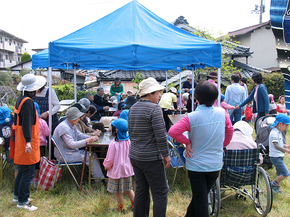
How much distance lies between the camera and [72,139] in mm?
3240

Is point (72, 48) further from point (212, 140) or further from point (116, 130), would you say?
point (212, 140)

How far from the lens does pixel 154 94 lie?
2.11m

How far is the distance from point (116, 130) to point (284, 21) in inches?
140

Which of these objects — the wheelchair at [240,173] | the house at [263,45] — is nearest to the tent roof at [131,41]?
the wheelchair at [240,173]

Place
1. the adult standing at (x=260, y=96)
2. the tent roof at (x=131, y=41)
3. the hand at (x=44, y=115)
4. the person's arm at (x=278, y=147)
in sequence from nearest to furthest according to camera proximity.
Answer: the person's arm at (x=278, y=147) → the tent roof at (x=131, y=41) → the hand at (x=44, y=115) → the adult standing at (x=260, y=96)

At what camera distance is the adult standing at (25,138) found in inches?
102

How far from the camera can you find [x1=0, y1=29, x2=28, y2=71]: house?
34.3 metres

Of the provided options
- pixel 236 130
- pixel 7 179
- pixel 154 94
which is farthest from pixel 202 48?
pixel 7 179

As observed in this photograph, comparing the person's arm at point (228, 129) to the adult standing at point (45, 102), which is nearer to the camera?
the person's arm at point (228, 129)

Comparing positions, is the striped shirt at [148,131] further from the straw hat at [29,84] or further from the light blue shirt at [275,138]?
the light blue shirt at [275,138]

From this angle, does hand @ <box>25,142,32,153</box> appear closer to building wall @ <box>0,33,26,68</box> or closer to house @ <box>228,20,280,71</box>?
house @ <box>228,20,280,71</box>

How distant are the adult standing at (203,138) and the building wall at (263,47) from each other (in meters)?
20.7

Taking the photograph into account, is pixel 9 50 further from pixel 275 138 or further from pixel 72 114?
pixel 275 138

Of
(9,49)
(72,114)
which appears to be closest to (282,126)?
(72,114)
